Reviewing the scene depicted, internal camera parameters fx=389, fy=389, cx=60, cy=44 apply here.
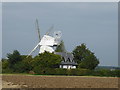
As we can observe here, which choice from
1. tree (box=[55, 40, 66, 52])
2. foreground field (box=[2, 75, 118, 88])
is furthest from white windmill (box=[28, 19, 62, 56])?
foreground field (box=[2, 75, 118, 88])

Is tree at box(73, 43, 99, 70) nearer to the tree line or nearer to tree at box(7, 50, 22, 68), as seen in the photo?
the tree line

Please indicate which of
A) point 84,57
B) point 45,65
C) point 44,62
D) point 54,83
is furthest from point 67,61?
point 54,83

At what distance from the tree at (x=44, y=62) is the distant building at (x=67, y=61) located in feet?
14.8

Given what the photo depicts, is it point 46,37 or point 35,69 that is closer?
point 35,69

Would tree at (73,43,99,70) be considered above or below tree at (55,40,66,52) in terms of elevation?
below

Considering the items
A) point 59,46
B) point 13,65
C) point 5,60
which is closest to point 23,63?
point 13,65

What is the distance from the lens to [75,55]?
9406cm

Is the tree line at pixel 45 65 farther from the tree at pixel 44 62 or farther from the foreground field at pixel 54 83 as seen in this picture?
the foreground field at pixel 54 83

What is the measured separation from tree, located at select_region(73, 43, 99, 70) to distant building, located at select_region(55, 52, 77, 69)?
4.20ft

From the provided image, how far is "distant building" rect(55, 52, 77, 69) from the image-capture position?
85.4 m

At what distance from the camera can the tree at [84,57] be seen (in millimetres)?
79312

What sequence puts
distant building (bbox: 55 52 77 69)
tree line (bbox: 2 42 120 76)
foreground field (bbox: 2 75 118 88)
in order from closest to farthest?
foreground field (bbox: 2 75 118 88) → tree line (bbox: 2 42 120 76) → distant building (bbox: 55 52 77 69)

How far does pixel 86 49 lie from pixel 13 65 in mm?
20030

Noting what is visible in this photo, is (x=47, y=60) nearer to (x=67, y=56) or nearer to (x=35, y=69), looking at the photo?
(x=35, y=69)
